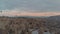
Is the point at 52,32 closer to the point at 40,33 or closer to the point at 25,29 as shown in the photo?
the point at 40,33

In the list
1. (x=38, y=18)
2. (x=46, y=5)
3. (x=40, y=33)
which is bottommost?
(x=40, y=33)

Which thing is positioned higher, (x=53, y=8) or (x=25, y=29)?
(x=53, y=8)

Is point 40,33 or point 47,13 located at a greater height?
point 47,13

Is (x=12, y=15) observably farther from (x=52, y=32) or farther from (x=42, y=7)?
(x=52, y=32)

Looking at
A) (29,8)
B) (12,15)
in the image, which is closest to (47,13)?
(29,8)

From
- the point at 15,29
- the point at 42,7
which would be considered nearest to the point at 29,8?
the point at 42,7
